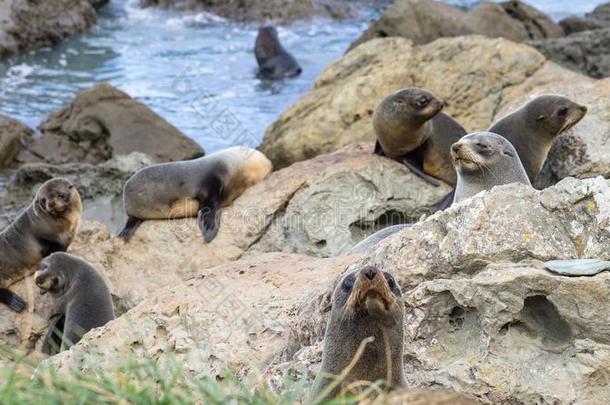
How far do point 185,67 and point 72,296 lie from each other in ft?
37.8

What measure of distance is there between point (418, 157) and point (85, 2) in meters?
15.1

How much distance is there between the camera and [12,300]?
785cm

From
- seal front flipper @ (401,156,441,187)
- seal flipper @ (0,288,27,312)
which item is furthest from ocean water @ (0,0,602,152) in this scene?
seal flipper @ (0,288,27,312)

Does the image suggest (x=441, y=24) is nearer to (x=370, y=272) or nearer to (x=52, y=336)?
(x=52, y=336)

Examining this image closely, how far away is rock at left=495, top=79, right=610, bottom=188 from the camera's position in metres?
7.80

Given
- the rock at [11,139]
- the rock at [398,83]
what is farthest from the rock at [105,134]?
the rock at [398,83]

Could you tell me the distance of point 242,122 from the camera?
573 inches

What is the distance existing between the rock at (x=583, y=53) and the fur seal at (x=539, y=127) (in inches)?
193

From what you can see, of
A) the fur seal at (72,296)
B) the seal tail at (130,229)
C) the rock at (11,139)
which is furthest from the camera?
the rock at (11,139)

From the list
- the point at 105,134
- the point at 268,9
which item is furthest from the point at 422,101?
the point at 268,9

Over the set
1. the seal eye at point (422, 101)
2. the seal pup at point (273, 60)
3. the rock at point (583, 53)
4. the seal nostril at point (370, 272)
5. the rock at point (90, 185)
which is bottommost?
the seal pup at point (273, 60)

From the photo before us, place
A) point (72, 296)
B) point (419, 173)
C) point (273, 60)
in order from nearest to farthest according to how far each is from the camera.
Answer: point (72, 296) < point (419, 173) < point (273, 60)

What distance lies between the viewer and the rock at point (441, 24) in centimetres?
1486

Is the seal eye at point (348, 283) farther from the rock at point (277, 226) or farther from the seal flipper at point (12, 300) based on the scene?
the seal flipper at point (12, 300)
